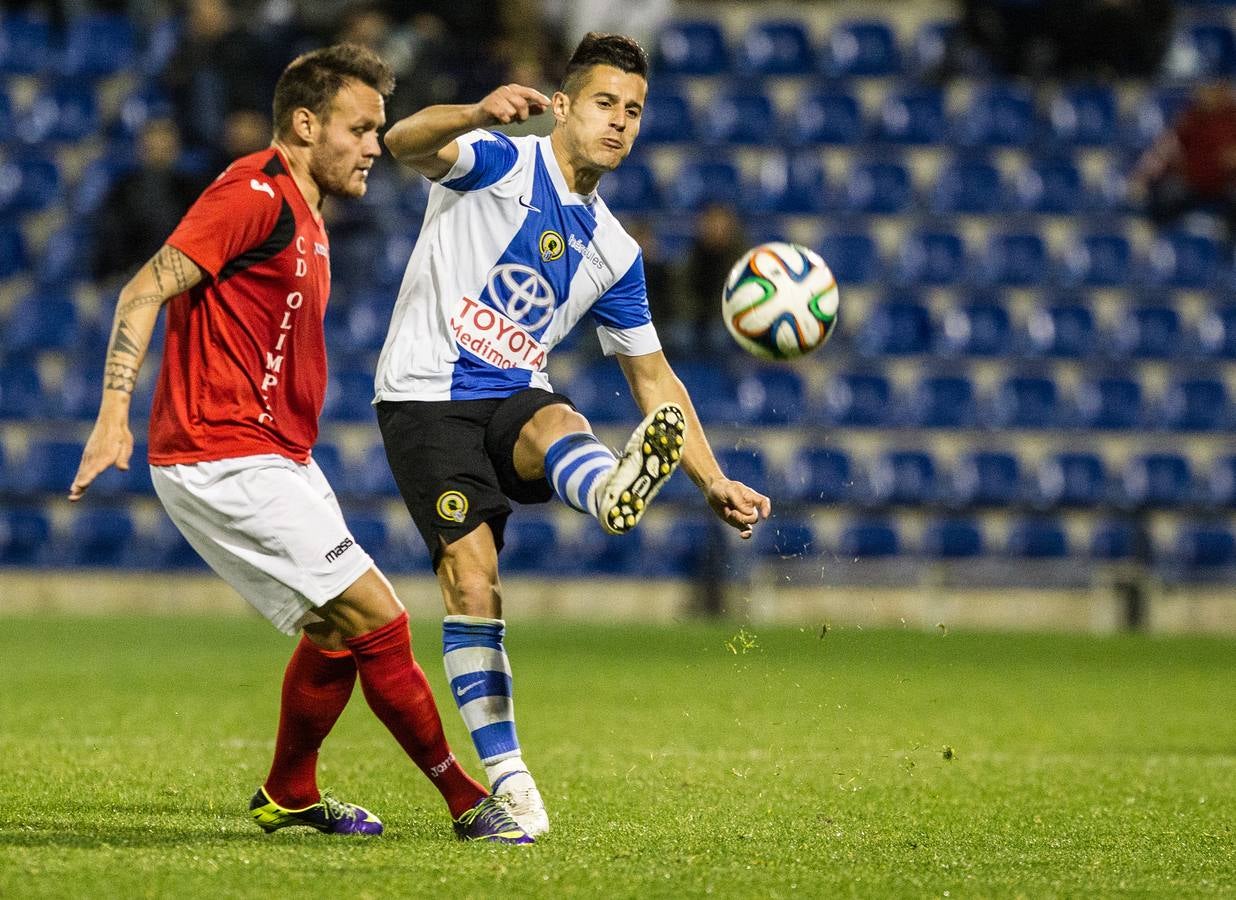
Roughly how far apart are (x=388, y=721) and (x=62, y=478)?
36.2 ft

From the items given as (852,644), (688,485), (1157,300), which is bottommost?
(852,644)

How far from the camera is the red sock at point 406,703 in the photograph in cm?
504

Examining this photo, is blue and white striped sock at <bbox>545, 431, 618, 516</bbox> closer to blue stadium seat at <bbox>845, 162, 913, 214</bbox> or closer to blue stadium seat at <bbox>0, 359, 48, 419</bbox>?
blue stadium seat at <bbox>0, 359, 48, 419</bbox>

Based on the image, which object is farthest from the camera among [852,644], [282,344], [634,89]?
[852,644]

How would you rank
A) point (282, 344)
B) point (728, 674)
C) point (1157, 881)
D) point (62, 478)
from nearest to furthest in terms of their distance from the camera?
1. point (1157, 881)
2. point (282, 344)
3. point (728, 674)
4. point (62, 478)

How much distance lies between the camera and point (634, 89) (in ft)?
17.7

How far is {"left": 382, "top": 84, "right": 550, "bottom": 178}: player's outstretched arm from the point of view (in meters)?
4.79

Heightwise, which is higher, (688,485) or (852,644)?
(688,485)

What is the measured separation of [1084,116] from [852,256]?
296cm

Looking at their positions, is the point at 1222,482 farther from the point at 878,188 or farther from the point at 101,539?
the point at 101,539

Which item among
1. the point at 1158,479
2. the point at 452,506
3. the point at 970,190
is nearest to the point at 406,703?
the point at 452,506

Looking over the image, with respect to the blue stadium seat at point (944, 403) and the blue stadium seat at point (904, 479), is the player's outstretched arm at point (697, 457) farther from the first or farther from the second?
the blue stadium seat at point (944, 403)

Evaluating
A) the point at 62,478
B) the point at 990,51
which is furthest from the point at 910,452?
the point at 62,478

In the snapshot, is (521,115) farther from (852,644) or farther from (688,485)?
(688,485)
